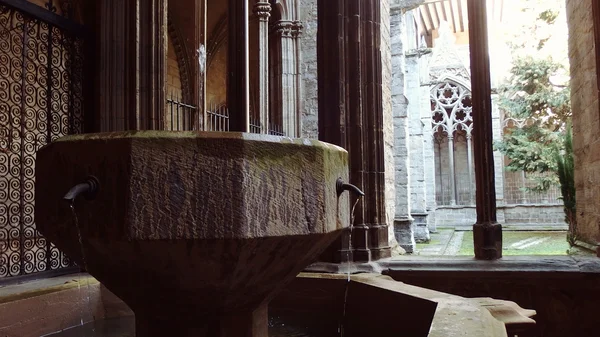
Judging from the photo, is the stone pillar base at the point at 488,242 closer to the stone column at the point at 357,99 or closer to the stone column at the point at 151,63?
the stone column at the point at 357,99

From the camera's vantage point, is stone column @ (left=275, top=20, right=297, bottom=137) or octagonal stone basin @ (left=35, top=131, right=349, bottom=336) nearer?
octagonal stone basin @ (left=35, top=131, right=349, bottom=336)

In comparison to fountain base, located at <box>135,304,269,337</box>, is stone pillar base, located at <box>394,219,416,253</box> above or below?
below

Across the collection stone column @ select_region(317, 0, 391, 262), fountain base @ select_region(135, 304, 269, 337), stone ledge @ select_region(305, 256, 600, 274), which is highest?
stone column @ select_region(317, 0, 391, 262)

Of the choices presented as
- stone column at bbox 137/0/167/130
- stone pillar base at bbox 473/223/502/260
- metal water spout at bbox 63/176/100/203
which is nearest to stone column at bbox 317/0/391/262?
stone pillar base at bbox 473/223/502/260

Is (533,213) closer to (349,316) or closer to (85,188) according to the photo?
(349,316)

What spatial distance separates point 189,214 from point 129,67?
3.97 meters

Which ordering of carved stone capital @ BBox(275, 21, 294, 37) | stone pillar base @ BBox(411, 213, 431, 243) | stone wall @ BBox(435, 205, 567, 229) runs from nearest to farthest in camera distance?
carved stone capital @ BBox(275, 21, 294, 37)
stone pillar base @ BBox(411, 213, 431, 243)
stone wall @ BBox(435, 205, 567, 229)

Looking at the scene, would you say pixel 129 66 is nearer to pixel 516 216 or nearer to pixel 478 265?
pixel 478 265

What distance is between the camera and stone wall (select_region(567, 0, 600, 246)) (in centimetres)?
429

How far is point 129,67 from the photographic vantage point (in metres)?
4.98

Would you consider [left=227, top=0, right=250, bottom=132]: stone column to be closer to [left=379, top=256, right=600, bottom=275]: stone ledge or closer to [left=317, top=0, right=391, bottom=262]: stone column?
[left=317, top=0, right=391, bottom=262]: stone column

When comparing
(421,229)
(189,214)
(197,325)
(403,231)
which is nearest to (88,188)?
(189,214)

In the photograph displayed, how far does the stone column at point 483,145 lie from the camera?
3.95 m

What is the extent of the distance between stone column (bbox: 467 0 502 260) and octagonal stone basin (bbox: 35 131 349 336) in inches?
101
